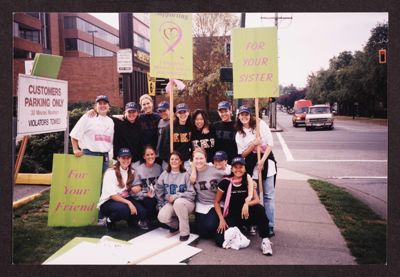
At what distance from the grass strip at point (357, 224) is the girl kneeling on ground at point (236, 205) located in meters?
1.17

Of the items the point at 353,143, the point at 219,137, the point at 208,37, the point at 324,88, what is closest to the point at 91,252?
the point at 219,137

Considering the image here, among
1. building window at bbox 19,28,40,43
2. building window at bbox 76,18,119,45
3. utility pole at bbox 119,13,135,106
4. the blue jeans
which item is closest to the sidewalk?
the blue jeans

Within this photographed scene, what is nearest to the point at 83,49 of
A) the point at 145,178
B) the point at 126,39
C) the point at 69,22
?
the point at 69,22

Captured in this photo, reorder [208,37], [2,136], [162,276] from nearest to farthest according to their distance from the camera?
[162,276]
[2,136]
[208,37]

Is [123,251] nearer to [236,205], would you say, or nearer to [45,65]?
[236,205]

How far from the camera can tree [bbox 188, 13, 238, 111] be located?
23.9 meters

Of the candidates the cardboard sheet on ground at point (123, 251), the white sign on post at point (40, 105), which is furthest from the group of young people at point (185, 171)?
the white sign on post at point (40, 105)

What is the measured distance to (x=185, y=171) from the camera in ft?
15.3

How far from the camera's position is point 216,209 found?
4.43m

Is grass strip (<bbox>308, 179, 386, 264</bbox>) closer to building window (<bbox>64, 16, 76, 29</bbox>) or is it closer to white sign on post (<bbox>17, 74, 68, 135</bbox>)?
white sign on post (<bbox>17, 74, 68, 135</bbox>)

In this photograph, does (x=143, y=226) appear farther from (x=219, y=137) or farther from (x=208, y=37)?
(x=208, y=37)

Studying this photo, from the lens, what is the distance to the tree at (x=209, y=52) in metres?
23.9

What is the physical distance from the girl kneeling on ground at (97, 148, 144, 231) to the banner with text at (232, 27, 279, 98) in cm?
185

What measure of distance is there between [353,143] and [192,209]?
1287 centimetres
